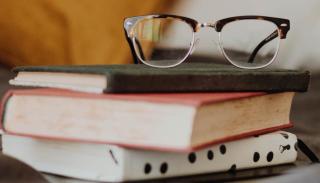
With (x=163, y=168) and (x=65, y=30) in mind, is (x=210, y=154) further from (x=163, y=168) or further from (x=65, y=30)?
(x=65, y=30)

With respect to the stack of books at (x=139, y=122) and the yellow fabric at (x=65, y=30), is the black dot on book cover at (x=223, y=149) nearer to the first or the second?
the stack of books at (x=139, y=122)

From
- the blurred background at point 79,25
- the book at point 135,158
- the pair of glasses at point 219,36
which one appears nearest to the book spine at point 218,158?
the book at point 135,158

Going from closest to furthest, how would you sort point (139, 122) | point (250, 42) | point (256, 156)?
point (139, 122) → point (256, 156) → point (250, 42)

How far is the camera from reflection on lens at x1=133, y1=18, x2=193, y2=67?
72 centimetres

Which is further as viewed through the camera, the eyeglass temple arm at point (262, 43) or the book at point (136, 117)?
the eyeglass temple arm at point (262, 43)

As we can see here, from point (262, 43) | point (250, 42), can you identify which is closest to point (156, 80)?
point (262, 43)

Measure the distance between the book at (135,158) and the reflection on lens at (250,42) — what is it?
138 mm

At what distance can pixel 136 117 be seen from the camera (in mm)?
506

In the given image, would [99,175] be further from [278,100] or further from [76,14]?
[76,14]

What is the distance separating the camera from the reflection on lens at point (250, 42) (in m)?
0.76

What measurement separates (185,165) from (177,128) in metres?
0.06

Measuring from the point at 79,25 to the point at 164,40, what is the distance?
145mm

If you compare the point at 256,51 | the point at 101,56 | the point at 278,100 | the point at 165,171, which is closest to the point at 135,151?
the point at 165,171

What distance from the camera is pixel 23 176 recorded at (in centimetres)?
51
